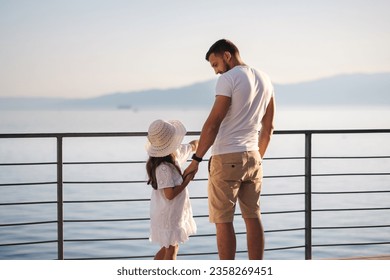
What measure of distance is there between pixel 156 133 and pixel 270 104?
1.88 feet

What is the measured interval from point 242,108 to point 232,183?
34 centimetres

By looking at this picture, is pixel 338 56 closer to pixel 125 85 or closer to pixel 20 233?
pixel 125 85

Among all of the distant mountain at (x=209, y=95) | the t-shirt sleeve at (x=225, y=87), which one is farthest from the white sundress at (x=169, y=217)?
the distant mountain at (x=209, y=95)

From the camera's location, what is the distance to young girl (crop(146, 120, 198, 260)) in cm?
343

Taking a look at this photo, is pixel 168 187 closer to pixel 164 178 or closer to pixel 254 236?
pixel 164 178

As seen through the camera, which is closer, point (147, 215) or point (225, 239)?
point (225, 239)

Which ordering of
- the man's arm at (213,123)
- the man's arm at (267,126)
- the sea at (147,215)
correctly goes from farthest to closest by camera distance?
the sea at (147,215)
the man's arm at (267,126)
the man's arm at (213,123)

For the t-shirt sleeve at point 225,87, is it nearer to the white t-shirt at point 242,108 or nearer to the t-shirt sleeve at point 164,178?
the white t-shirt at point 242,108

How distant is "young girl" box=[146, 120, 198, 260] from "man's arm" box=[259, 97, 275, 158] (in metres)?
0.39

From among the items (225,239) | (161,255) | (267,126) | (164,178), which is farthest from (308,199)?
(164,178)

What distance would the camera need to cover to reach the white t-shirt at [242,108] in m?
3.39

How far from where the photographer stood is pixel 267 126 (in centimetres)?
365
